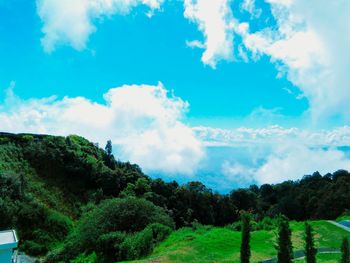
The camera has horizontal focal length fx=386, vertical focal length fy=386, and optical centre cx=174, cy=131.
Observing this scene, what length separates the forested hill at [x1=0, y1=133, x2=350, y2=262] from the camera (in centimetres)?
2866

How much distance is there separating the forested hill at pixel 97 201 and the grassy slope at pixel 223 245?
91.6 inches

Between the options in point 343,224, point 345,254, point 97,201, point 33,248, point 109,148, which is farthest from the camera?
point 109,148

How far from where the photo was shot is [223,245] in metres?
22.1

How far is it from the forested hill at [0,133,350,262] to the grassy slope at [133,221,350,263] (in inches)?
91.6

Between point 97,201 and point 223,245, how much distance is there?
3300 centimetres

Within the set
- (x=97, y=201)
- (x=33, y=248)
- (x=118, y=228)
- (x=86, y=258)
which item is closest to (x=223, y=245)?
(x=118, y=228)

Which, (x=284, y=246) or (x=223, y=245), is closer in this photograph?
(x=284, y=246)

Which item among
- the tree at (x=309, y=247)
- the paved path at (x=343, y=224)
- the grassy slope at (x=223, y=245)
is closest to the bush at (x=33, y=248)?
the grassy slope at (x=223, y=245)

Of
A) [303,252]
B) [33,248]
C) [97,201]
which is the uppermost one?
[97,201]

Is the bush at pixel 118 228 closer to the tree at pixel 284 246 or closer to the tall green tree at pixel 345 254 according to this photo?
the tree at pixel 284 246

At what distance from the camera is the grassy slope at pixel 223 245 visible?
65.8 feet

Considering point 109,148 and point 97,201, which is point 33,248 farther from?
point 109,148

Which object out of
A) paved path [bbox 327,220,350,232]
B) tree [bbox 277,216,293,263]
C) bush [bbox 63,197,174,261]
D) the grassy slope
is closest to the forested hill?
bush [bbox 63,197,174,261]

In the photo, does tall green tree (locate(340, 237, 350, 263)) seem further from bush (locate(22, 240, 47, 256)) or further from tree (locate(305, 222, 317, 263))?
bush (locate(22, 240, 47, 256))
